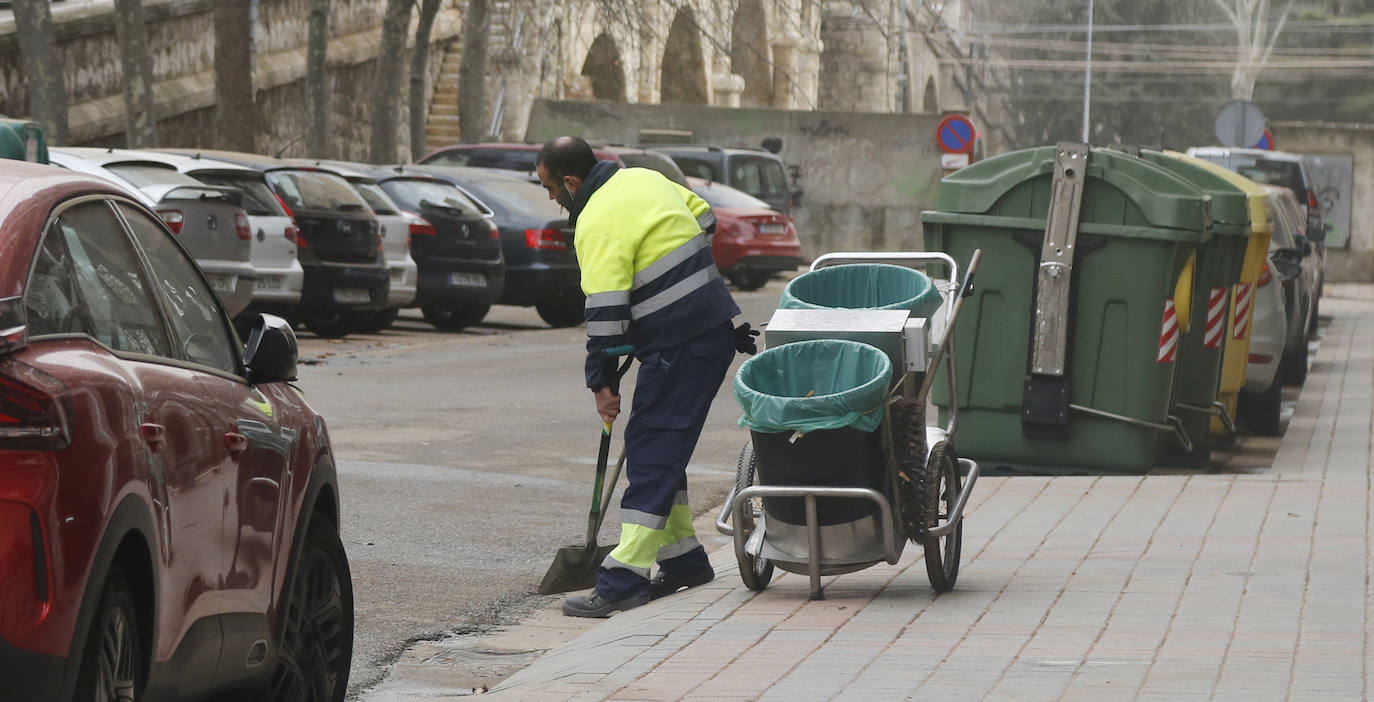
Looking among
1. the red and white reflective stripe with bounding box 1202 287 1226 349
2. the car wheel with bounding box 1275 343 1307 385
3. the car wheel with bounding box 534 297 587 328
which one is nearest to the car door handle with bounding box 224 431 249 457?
the red and white reflective stripe with bounding box 1202 287 1226 349

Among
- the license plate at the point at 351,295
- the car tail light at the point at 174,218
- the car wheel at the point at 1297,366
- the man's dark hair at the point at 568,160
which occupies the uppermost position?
the man's dark hair at the point at 568,160

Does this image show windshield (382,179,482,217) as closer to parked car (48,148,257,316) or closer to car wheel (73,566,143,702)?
parked car (48,148,257,316)

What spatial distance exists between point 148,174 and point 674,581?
382 inches

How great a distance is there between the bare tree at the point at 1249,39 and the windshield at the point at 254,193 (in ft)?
192

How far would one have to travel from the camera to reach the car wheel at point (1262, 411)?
556 inches

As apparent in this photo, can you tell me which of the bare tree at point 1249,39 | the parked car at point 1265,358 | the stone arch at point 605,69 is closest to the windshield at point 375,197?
the parked car at point 1265,358

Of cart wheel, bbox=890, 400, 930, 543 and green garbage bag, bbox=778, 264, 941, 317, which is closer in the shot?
cart wheel, bbox=890, 400, 930, 543

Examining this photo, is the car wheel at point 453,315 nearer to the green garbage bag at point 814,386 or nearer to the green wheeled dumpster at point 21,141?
the green wheeled dumpster at point 21,141

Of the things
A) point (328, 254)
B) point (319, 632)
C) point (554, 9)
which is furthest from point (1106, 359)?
point (554, 9)

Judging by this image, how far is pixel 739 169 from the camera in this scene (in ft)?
106

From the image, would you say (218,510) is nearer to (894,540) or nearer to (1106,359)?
(894,540)

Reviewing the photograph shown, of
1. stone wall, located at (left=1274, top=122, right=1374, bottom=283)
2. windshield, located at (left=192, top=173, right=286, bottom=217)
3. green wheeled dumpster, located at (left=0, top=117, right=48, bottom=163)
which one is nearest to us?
green wheeled dumpster, located at (left=0, top=117, right=48, bottom=163)

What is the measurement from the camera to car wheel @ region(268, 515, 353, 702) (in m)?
5.23

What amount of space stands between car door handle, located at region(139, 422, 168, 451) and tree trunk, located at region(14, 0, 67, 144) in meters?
18.3
